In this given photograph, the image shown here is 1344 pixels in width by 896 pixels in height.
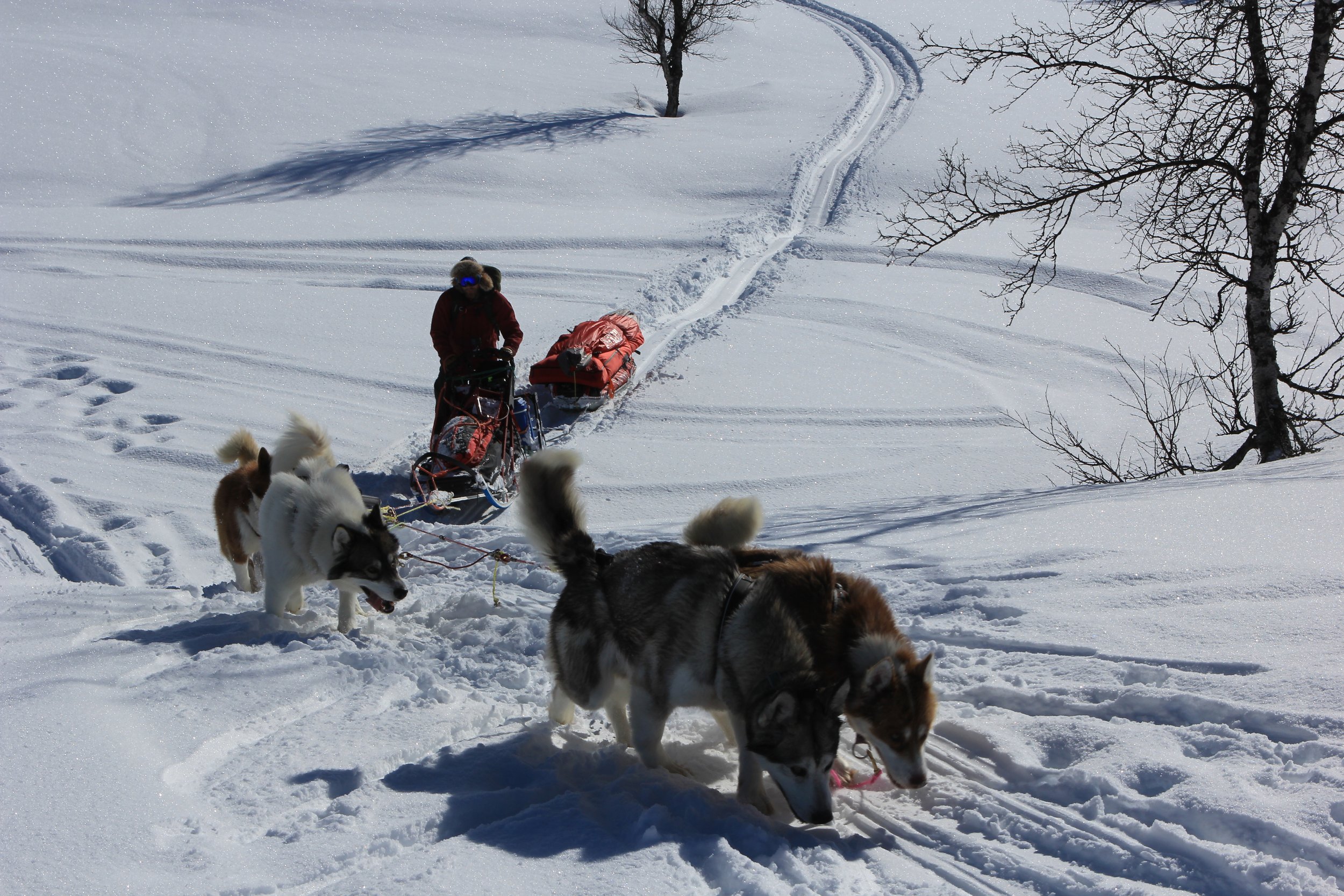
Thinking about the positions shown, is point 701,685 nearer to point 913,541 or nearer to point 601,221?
point 913,541

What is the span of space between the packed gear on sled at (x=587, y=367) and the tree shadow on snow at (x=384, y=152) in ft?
33.6

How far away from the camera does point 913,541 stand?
610cm

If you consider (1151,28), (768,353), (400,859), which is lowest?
(400,859)

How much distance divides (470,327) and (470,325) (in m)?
0.02

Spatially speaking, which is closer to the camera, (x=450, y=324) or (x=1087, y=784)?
(x=1087, y=784)

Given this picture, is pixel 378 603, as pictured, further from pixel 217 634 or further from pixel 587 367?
pixel 587 367

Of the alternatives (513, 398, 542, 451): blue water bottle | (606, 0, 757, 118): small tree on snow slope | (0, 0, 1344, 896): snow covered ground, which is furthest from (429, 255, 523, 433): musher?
(606, 0, 757, 118): small tree on snow slope

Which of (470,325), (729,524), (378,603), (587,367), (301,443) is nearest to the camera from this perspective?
(729,524)

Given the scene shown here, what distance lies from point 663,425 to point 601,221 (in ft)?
26.5

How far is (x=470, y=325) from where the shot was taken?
8.29 metres

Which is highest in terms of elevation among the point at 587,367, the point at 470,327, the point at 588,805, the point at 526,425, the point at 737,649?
the point at 470,327

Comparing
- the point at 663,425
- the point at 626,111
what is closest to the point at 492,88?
the point at 626,111

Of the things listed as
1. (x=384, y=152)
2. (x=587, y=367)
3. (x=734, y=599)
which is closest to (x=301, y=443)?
(x=734, y=599)

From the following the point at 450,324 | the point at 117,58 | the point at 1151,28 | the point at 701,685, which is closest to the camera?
the point at 701,685
